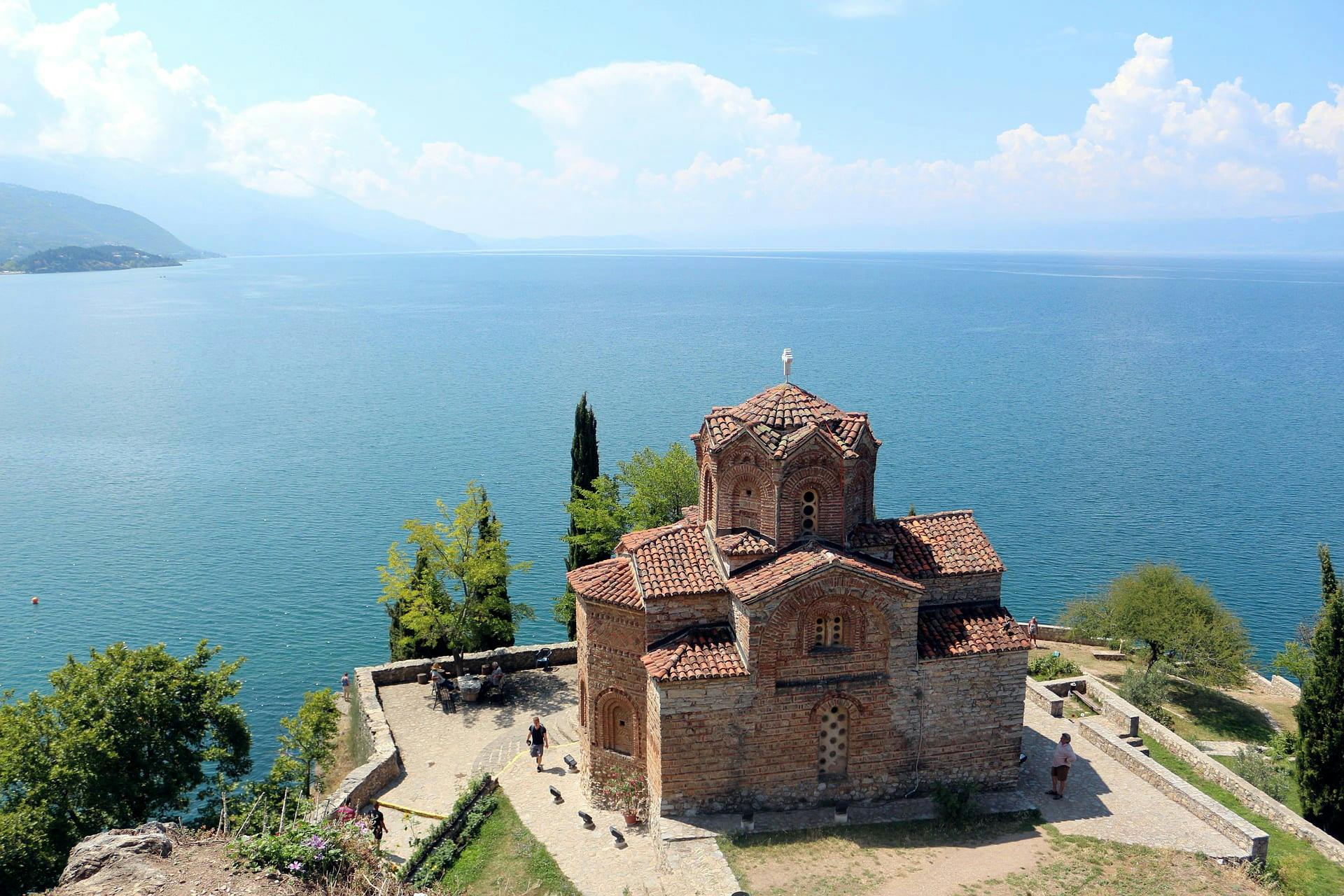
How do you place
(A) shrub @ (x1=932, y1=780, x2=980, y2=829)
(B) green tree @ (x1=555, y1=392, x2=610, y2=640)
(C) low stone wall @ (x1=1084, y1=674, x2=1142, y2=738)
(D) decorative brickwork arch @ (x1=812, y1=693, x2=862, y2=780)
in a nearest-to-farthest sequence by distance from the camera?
(A) shrub @ (x1=932, y1=780, x2=980, y2=829) < (D) decorative brickwork arch @ (x1=812, y1=693, x2=862, y2=780) < (C) low stone wall @ (x1=1084, y1=674, x2=1142, y2=738) < (B) green tree @ (x1=555, y1=392, x2=610, y2=640)

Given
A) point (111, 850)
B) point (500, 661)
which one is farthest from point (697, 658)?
point (500, 661)

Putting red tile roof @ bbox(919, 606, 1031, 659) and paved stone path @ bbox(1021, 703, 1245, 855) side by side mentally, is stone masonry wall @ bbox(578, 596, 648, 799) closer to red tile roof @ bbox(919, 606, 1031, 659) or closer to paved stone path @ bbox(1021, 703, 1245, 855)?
red tile roof @ bbox(919, 606, 1031, 659)

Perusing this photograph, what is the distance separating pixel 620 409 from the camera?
83312 mm

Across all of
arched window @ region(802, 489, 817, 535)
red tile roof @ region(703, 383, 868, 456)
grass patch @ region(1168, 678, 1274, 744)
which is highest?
red tile roof @ region(703, 383, 868, 456)

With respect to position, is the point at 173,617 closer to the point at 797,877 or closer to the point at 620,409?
the point at 797,877

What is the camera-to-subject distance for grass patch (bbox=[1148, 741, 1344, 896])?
64.4 feet

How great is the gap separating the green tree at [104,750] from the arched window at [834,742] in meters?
13.6

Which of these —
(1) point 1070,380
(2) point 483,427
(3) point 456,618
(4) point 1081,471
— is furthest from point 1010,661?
(1) point 1070,380

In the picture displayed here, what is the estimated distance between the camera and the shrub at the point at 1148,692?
2961 centimetres

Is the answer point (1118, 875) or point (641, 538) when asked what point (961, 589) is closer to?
point (1118, 875)

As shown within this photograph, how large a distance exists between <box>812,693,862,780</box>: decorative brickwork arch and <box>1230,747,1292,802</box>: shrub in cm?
1067

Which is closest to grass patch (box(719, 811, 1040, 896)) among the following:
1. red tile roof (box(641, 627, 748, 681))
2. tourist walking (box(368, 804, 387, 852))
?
red tile roof (box(641, 627, 748, 681))

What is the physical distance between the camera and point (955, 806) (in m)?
20.9

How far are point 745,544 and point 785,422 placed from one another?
2934 mm
